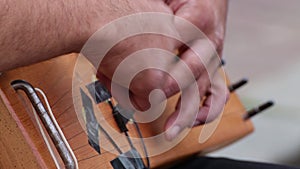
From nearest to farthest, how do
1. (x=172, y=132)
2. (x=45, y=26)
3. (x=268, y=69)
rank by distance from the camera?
(x=45, y=26), (x=172, y=132), (x=268, y=69)

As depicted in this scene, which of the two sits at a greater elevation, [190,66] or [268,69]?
[190,66]

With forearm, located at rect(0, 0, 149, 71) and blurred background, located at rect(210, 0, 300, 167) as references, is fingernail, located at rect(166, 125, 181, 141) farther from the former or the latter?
blurred background, located at rect(210, 0, 300, 167)

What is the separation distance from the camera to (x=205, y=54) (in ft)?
2.50

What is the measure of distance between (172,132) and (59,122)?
0.18 m

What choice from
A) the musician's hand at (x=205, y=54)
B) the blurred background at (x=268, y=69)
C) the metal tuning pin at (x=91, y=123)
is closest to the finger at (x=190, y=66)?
the musician's hand at (x=205, y=54)

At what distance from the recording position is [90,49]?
0.60 metres

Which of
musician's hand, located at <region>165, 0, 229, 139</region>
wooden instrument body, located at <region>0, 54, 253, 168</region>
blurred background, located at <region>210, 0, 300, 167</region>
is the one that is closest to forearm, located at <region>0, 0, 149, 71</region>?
wooden instrument body, located at <region>0, 54, 253, 168</region>

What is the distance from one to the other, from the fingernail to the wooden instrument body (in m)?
0.01

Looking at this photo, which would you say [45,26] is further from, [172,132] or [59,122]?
[172,132]

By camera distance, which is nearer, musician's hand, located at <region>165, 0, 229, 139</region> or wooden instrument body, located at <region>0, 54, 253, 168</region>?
wooden instrument body, located at <region>0, 54, 253, 168</region>

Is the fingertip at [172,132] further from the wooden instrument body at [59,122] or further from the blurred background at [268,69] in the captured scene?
the blurred background at [268,69]

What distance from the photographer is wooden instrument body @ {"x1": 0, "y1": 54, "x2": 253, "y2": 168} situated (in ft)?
1.68

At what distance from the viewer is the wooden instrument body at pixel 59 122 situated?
1.68ft

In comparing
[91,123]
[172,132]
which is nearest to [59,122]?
[91,123]
